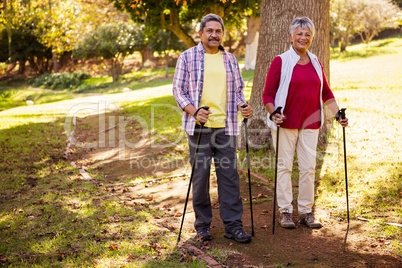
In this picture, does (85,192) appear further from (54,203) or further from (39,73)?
(39,73)

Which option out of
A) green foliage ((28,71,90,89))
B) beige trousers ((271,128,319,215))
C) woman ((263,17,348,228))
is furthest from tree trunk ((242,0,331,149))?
green foliage ((28,71,90,89))

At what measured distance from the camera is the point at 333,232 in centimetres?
461

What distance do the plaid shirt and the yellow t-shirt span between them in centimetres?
5

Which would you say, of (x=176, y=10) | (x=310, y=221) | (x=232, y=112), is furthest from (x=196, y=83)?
(x=176, y=10)

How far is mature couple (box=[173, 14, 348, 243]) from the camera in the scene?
166 inches

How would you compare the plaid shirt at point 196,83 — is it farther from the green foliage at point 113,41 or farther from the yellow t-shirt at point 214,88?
the green foliage at point 113,41

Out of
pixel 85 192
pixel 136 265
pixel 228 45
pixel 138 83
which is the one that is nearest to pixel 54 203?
pixel 85 192

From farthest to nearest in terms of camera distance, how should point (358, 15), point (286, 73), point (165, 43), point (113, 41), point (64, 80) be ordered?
A: point (64, 80) < point (358, 15) < point (113, 41) < point (165, 43) < point (286, 73)

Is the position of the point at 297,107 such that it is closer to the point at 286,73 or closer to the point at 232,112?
the point at 286,73

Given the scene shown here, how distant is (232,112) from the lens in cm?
434

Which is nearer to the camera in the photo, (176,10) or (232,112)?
(232,112)

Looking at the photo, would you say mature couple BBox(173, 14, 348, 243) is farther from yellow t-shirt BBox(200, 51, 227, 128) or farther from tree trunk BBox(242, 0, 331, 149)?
tree trunk BBox(242, 0, 331, 149)

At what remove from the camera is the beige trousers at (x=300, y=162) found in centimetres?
458

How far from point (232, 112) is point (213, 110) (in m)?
0.21
